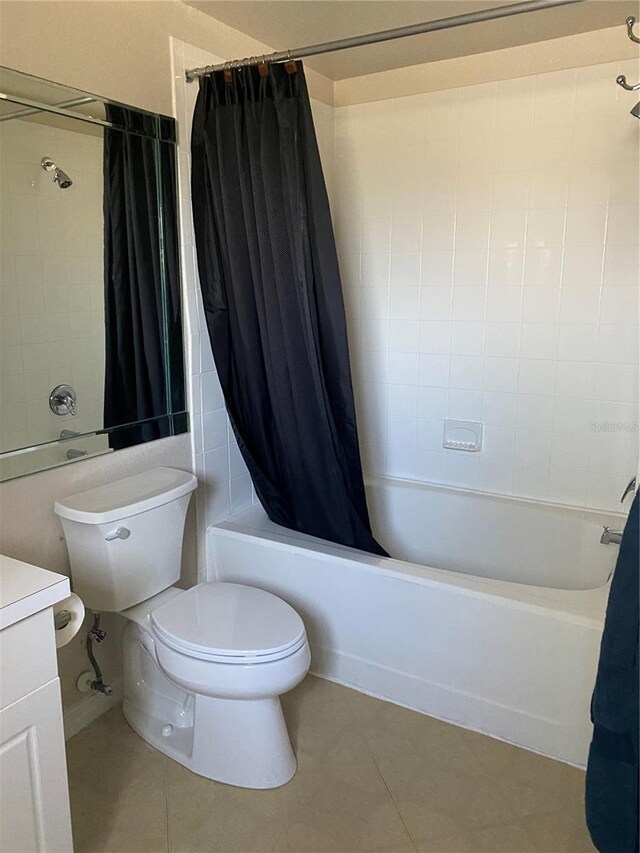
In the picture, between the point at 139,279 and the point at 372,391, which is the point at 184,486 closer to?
the point at 139,279

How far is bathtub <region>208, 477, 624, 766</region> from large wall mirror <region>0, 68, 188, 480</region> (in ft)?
2.16

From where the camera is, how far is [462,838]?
1696mm

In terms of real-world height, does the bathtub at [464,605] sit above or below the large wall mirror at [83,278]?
below

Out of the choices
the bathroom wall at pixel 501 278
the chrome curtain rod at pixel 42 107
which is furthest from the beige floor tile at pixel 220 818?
the chrome curtain rod at pixel 42 107

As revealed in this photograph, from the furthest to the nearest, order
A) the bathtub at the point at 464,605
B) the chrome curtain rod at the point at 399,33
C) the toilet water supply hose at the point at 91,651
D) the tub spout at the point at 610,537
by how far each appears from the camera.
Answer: the tub spout at the point at 610,537, the toilet water supply hose at the point at 91,651, the bathtub at the point at 464,605, the chrome curtain rod at the point at 399,33

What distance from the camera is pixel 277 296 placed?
2.17 meters

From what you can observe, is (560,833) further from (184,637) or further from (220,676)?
(184,637)

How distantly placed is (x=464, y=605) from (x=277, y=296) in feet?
3.79

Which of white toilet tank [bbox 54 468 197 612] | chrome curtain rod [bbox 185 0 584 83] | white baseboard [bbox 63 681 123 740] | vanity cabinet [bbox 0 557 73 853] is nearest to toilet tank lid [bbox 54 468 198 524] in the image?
white toilet tank [bbox 54 468 197 612]

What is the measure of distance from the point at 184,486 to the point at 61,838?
0.95 m

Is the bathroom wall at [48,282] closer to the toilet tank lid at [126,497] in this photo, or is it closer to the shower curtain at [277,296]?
the toilet tank lid at [126,497]

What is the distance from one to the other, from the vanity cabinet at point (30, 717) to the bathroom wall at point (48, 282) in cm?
60

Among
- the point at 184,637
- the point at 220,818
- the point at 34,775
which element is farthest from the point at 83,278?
the point at 220,818

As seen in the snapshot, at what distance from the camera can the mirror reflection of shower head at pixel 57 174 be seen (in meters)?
1.84
